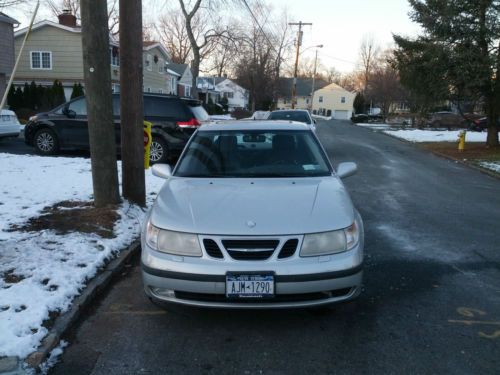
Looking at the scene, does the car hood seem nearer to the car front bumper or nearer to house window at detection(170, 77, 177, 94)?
the car front bumper

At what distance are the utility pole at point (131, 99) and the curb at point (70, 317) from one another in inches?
64.4

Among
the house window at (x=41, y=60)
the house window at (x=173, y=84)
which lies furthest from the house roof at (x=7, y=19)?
the house window at (x=173, y=84)

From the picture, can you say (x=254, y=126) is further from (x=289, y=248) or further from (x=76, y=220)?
(x=76, y=220)

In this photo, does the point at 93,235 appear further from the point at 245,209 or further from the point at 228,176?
the point at 245,209

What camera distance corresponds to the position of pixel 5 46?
78.4 feet

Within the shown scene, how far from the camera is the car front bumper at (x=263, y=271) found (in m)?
3.44

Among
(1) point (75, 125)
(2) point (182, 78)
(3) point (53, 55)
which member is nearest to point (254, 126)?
(1) point (75, 125)

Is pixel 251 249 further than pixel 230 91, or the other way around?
pixel 230 91

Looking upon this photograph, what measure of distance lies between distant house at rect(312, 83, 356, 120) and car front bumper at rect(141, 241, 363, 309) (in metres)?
96.5

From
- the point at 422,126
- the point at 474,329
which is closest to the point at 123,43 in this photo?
the point at 474,329

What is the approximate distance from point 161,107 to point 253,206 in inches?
363

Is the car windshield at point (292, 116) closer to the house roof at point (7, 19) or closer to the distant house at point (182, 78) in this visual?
the house roof at point (7, 19)

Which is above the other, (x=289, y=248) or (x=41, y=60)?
(x=41, y=60)

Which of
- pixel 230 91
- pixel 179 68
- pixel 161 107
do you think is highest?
pixel 179 68
